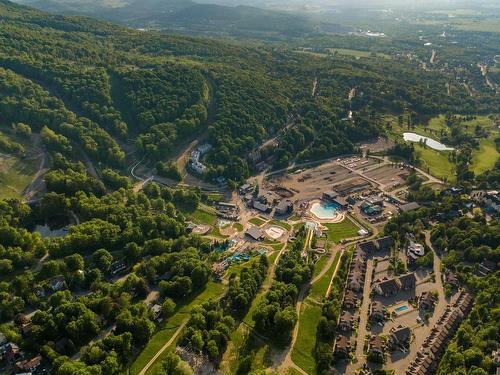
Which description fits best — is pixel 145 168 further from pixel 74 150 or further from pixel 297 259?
pixel 297 259

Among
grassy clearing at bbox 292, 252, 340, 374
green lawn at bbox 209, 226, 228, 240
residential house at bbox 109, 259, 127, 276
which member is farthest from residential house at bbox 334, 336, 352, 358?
residential house at bbox 109, 259, 127, 276

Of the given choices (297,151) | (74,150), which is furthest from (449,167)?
(74,150)

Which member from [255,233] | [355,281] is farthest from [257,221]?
[355,281]

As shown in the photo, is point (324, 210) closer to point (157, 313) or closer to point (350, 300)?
point (350, 300)

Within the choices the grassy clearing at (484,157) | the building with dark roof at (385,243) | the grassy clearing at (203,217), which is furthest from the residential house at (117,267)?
the grassy clearing at (484,157)

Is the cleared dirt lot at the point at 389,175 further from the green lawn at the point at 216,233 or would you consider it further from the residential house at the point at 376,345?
the residential house at the point at 376,345

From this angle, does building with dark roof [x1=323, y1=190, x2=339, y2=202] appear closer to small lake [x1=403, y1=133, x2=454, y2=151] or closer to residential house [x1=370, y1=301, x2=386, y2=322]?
residential house [x1=370, y1=301, x2=386, y2=322]
